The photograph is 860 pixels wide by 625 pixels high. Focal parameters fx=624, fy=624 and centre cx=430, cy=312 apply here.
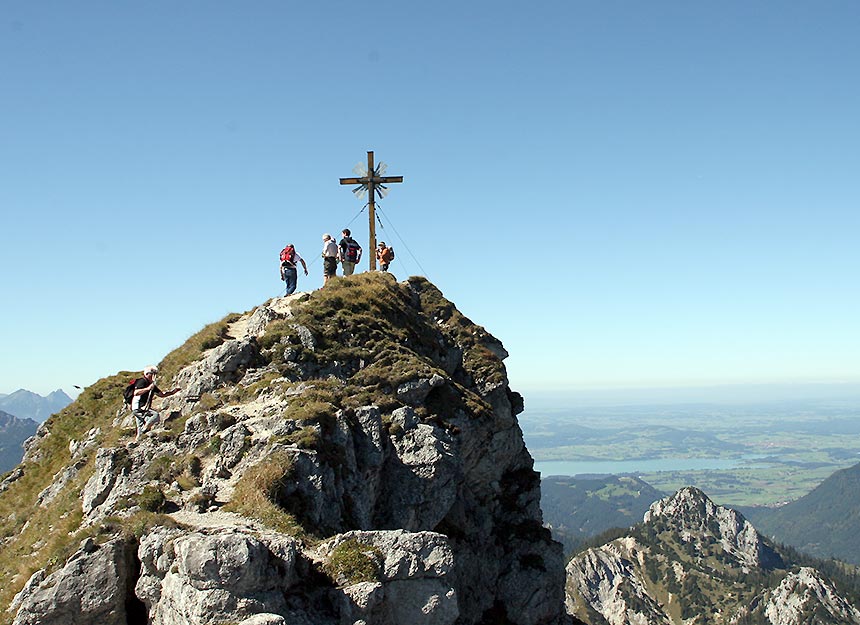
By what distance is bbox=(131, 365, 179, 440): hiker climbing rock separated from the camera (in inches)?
865

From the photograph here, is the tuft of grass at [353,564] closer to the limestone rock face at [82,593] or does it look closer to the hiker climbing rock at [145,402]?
the limestone rock face at [82,593]

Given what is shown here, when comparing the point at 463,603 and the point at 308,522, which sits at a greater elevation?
the point at 308,522

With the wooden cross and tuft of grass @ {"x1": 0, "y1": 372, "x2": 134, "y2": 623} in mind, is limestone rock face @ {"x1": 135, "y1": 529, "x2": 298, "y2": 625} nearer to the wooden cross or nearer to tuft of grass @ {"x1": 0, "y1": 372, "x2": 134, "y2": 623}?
tuft of grass @ {"x1": 0, "y1": 372, "x2": 134, "y2": 623}

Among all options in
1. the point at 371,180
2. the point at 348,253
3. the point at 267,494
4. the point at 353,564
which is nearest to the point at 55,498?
the point at 267,494

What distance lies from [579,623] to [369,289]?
2095cm

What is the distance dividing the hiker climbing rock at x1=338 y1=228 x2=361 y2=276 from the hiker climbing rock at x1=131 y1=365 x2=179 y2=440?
16222 millimetres

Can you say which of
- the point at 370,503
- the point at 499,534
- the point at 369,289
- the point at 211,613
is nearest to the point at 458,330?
the point at 369,289

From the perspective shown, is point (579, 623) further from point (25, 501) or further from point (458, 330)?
point (25, 501)

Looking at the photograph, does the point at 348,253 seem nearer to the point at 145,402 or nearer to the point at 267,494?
the point at 145,402

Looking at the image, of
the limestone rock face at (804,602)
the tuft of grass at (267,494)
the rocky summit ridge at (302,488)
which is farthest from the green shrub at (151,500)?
the limestone rock face at (804,602)

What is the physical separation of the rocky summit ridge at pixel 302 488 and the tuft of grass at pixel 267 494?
0.06 metres

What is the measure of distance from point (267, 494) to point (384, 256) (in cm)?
2585

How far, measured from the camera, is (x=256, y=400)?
23.0m

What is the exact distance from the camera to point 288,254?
35188 millimetres
